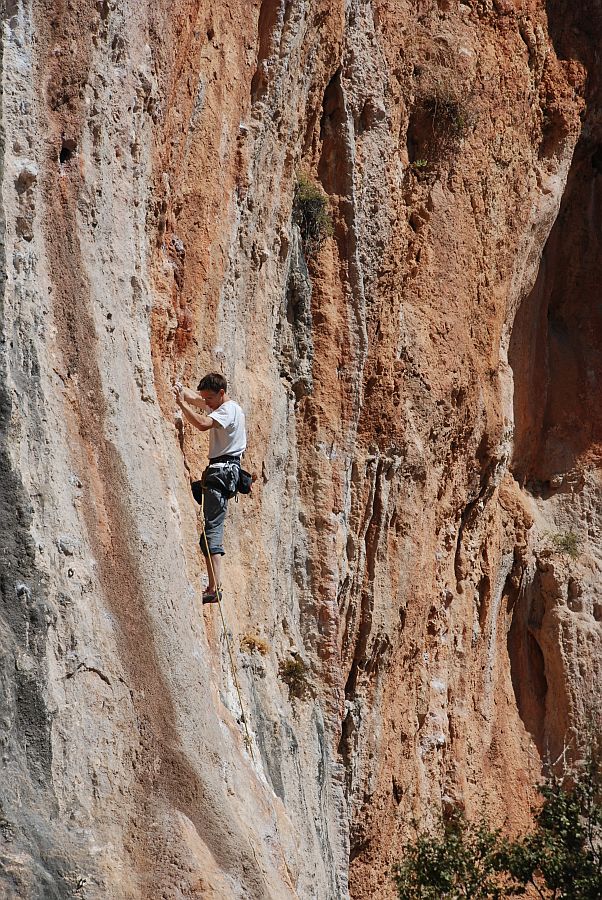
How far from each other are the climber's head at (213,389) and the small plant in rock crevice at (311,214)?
3.50 meters

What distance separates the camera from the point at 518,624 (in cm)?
→ 1792

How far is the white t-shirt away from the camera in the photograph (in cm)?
873

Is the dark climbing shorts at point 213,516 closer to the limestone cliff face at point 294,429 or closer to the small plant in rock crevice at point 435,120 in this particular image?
the limestone cliff face at point 294,429

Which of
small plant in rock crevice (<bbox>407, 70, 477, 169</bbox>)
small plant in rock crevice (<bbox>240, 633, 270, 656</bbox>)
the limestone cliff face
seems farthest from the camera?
small plant in rock crevice (<bbox>407, 70, 477, 169</bbox>)

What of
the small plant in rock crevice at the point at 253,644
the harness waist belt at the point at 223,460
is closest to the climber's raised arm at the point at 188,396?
the harness waist belt at the point at 223,460

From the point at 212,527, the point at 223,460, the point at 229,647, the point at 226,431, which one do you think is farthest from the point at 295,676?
the point at 226,431


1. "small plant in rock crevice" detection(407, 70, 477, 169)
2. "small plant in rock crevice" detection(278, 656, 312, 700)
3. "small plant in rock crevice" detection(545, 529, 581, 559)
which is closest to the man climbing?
"small plant in rock crevice" detection(278, 656, 312, 700)

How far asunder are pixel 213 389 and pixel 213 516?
3.02 feet

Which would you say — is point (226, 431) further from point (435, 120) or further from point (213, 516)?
point (435, 120)

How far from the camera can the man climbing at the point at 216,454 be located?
28.5 ft

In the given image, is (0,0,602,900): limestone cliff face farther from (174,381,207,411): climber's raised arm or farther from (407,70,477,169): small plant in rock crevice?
(174,381,207,411): climber's raised arm

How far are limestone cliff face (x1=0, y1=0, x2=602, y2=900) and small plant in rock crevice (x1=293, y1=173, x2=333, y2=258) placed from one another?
16cm

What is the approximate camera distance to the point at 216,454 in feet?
29.1

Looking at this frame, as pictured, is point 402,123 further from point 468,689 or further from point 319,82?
point 468,689
